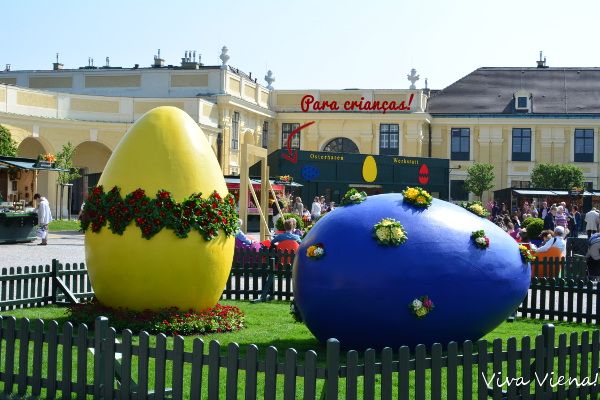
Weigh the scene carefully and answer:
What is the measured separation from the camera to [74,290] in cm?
1575

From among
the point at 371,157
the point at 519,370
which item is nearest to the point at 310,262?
the point at 519,370

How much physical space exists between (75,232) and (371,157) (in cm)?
1823

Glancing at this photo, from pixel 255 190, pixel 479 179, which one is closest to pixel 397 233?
pixel 255 190

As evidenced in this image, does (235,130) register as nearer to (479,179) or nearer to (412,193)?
(479,179)

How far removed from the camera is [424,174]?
163ft

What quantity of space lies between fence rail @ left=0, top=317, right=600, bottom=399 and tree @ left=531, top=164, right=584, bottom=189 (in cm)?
5086

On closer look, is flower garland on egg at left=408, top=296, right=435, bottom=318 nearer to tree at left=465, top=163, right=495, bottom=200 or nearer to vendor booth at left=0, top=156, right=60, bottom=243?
vendor booth at left=0, top=156, right=60, bottom=243

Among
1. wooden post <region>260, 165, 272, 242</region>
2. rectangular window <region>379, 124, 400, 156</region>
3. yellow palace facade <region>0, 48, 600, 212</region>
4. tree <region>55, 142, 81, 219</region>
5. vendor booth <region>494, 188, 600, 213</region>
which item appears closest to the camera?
wooden post <region>260, 165, 272, 242</region>

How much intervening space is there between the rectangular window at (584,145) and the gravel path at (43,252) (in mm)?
41476

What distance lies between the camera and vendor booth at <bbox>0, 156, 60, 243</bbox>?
2844 centimetres

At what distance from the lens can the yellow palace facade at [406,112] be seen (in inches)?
2141

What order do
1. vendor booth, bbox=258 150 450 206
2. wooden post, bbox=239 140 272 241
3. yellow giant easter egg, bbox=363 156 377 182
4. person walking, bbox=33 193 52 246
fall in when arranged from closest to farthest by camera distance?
wooden post, bbox=239 140 272 241, person walking, bbox=33 193 52 246, vendor booth, bbox=258 150 450 206, yellow giant easter egg, bbox=363 156 377 182

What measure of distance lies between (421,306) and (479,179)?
50.9 m

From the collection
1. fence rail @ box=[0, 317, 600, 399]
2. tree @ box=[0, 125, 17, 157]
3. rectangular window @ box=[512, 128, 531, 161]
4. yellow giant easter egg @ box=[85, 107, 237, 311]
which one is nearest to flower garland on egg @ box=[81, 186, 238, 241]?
yellow giant easter egg @ box=[85, 107, 237, 311]
